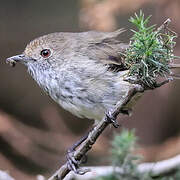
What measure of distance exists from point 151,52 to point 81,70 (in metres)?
1.10

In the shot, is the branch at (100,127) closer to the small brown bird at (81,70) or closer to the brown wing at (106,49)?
the small brown bird at (81,70)

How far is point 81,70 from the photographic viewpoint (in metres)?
2.75

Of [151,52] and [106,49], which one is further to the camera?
[106,49]

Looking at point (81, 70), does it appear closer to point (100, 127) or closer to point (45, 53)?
point (45, 53)

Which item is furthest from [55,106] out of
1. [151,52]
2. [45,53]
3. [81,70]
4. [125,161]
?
[151,52]

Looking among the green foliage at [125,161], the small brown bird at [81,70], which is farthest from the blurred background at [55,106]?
the green foliage at [125,161]

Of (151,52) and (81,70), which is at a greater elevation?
(81,70)

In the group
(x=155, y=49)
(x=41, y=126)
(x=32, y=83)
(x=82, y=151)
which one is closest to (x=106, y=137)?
(x=41, y=126)

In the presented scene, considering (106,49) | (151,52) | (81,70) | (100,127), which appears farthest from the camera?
(106,49)

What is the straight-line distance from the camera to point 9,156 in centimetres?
473

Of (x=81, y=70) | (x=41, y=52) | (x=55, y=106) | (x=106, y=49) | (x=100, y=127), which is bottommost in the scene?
(x=100, y=127)

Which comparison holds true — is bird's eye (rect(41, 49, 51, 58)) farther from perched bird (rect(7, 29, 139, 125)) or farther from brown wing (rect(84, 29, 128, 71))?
brown wing (rect(84, 29, 128, 71))

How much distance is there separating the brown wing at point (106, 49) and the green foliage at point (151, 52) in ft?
3.29

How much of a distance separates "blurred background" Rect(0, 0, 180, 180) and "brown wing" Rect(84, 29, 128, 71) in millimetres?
467
